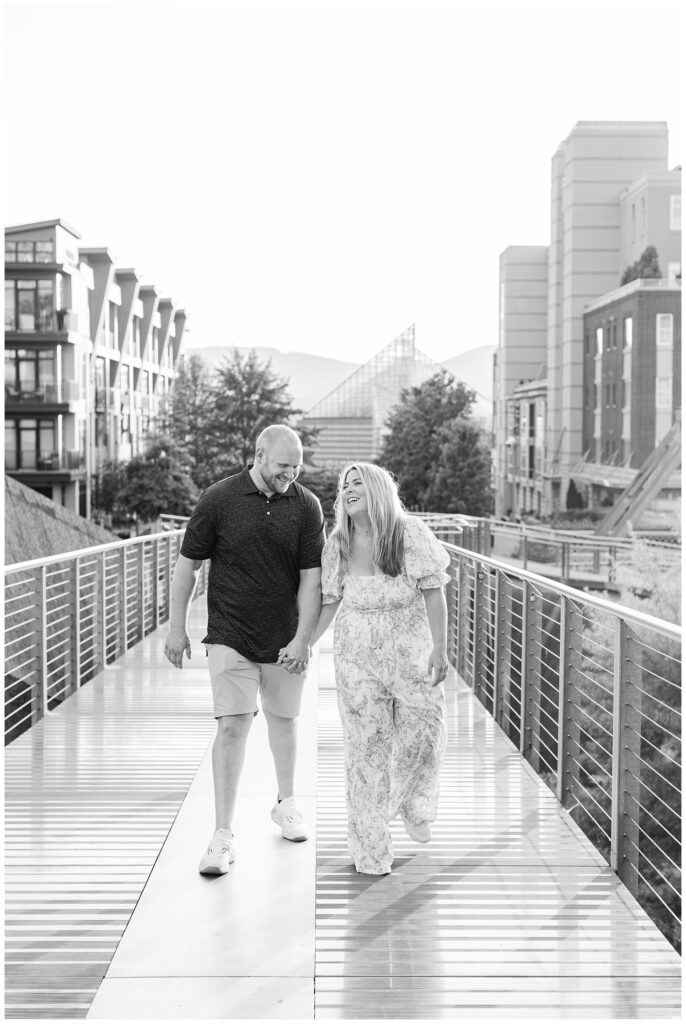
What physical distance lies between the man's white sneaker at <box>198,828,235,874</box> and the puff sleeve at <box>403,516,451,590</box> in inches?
49.9

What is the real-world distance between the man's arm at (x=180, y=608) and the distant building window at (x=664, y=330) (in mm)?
44634

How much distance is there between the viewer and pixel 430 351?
6353 inches

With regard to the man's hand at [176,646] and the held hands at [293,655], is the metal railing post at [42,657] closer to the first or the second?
the man's hand at [176,646]

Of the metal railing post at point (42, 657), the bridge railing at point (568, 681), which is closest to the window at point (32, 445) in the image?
the bridge railing at point (568, 681)

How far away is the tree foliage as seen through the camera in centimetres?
5631

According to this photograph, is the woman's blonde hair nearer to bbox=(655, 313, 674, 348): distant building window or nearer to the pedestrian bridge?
the pedestrian bridge

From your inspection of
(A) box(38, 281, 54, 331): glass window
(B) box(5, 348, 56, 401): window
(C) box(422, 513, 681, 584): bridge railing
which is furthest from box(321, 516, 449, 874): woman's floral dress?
(B) box(5, 348, 56, 401): window

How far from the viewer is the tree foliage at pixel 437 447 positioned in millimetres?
56312

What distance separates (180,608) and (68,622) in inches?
184

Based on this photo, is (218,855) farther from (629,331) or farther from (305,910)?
(629,331)

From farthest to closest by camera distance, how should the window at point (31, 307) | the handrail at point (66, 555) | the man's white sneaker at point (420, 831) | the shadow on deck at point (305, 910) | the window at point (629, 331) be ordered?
1. the window at point (629, 331)
2. the window at point (31, 307)
3. the handrail at point (66, 555)
4. the man's white sneaker at point (420, 831)
5. the shadow on deck at point (305, 910)

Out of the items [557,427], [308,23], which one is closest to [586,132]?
[557,427]

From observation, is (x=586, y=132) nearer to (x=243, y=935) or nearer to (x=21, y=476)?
(x=21, y=476)

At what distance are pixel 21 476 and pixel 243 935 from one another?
151 ft
